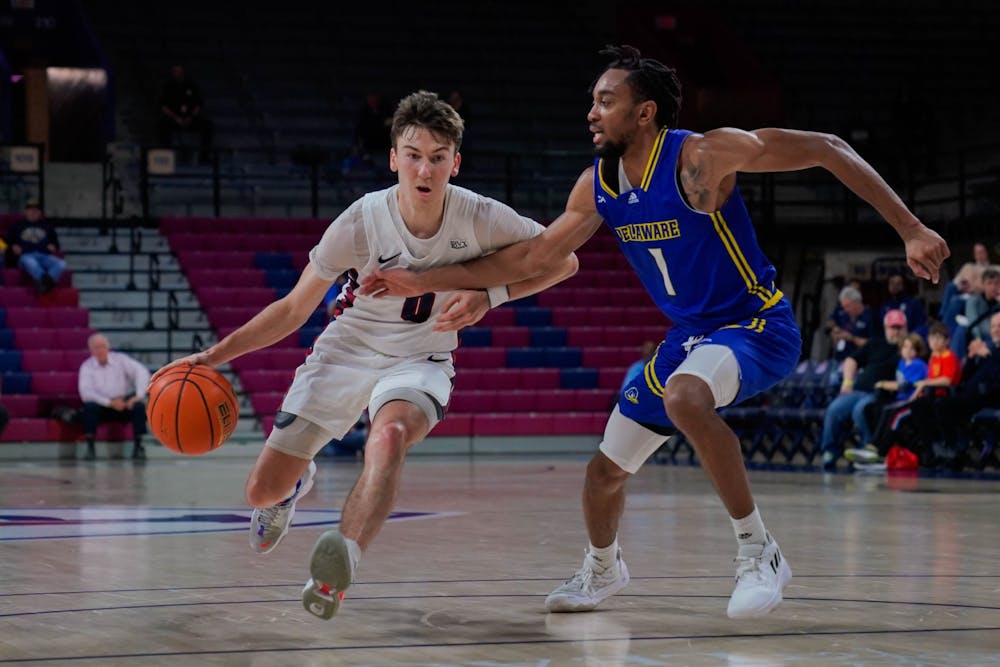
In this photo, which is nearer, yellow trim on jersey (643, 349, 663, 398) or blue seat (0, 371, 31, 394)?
yellow trim on jersey (643, 349, 663, 398)

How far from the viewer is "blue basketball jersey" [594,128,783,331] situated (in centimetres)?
458

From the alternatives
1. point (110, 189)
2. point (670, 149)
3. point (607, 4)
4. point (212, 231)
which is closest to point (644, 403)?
point (670, 149)

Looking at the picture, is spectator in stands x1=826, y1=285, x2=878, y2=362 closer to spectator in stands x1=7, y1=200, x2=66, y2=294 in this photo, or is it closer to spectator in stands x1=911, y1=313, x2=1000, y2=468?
spectator in stands x1=911, y1=313, x2=1000, y2=468

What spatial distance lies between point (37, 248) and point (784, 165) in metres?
13.1

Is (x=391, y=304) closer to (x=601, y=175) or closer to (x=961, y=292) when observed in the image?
(x=601, y=175)

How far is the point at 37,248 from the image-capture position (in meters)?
16.2

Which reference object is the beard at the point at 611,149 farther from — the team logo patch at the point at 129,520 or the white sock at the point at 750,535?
the team logo patch at the point at 129,520

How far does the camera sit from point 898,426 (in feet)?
40.5

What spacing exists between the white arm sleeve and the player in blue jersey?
18 centimetres

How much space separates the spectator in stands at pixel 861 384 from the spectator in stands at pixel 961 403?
0.64 metres

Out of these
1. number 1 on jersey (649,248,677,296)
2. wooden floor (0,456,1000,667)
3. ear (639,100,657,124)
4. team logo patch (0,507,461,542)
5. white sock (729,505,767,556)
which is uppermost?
ear (639,100,657,124)

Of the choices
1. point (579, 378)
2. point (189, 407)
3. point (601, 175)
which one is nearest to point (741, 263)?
point (601, 175)

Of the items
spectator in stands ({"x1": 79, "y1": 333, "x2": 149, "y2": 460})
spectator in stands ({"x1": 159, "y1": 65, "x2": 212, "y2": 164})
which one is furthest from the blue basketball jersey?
spectator in stands ({"x1": 159, "y1": 65, "x2": 212, "y2": 164})

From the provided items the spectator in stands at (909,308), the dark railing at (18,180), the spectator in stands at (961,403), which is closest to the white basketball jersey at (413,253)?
the spectator in stands at (961,403)
